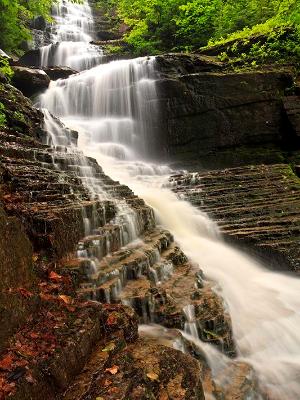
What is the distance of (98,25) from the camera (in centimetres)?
2930

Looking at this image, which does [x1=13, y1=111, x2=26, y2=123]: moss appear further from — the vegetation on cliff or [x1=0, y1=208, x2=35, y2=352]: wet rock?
the vegetation on cliff

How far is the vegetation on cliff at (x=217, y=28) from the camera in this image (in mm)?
13445

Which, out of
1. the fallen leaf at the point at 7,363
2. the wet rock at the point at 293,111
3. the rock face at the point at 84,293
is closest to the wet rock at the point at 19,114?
the rock face at the point at 84,293

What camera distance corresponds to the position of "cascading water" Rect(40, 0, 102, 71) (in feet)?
70.6

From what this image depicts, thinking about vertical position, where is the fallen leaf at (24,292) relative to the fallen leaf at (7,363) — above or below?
above

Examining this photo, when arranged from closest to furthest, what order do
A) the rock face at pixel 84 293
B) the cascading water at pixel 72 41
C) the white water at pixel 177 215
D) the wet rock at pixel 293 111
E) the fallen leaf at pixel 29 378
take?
the fallen leaf at pixel 29 378
the rock face at pixel 84 293
the white water at pixel 177 215
the wet rock at pixel 293 111
the cascading water at pixel 72 41

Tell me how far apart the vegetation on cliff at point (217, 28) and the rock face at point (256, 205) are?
18.9 feet

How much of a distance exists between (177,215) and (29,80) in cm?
1005

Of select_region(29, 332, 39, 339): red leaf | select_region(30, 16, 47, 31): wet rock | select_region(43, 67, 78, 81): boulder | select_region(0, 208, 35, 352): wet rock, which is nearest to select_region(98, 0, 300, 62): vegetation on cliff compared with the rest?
select_region(43, 67, 78, 81): boulder

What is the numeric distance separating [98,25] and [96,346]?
3049 cm

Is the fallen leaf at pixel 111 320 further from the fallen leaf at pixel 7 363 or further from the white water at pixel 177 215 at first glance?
the white water at pixel 177 215

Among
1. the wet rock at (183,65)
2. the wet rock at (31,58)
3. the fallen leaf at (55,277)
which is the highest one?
the wet rock at (31,58)

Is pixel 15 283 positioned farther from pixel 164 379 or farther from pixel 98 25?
pixel 98 25

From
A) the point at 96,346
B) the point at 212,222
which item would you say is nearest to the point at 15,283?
the point at 96,346
